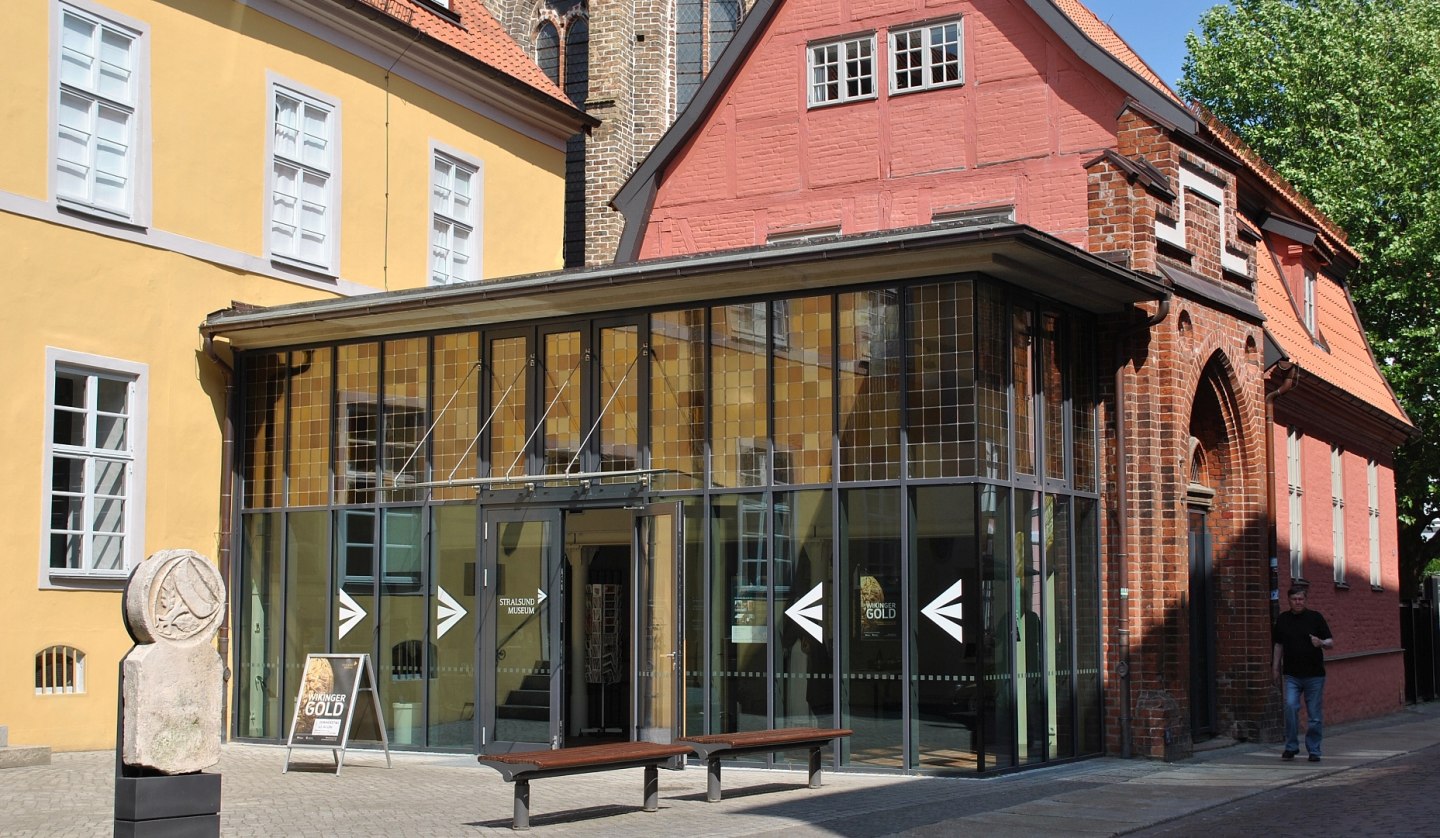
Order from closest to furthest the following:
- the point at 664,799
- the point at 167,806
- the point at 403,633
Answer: the point at 167,806 < the point at 664,799 < the point at 403,633

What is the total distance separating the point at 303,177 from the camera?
20.7 metres

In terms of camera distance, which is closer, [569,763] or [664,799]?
[569,763]

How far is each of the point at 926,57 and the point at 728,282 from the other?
763 cm

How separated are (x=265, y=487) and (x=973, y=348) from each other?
842cm

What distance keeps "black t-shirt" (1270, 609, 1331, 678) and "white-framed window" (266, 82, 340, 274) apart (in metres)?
11.9

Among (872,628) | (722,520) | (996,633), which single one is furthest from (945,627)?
(722,520)

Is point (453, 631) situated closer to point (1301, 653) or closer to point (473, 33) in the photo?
point (1301, 653)

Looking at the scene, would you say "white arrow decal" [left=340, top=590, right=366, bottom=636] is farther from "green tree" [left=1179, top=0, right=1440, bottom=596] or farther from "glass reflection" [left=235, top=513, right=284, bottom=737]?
"green tree" [left=1179, top=0, right=1440, bottom=596]

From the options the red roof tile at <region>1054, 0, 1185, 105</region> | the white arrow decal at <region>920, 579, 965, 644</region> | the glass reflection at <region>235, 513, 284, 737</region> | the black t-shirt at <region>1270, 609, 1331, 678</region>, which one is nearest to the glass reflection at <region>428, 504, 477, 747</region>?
the glass reflection at <region>235, 513, 284, 737</region>

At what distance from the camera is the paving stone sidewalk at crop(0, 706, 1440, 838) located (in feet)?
37.5

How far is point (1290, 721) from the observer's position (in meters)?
17.1

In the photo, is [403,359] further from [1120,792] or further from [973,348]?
[1120,792]

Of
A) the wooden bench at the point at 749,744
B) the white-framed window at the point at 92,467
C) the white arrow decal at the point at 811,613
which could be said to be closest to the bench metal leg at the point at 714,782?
the wooden bench at the point at 749,744

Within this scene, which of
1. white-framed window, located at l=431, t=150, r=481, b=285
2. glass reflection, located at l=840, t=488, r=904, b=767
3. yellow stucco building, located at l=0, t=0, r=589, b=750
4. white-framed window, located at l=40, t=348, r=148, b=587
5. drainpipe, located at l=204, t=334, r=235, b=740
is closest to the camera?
glass reflection, located at l=840, t=488, r=904, b=767
